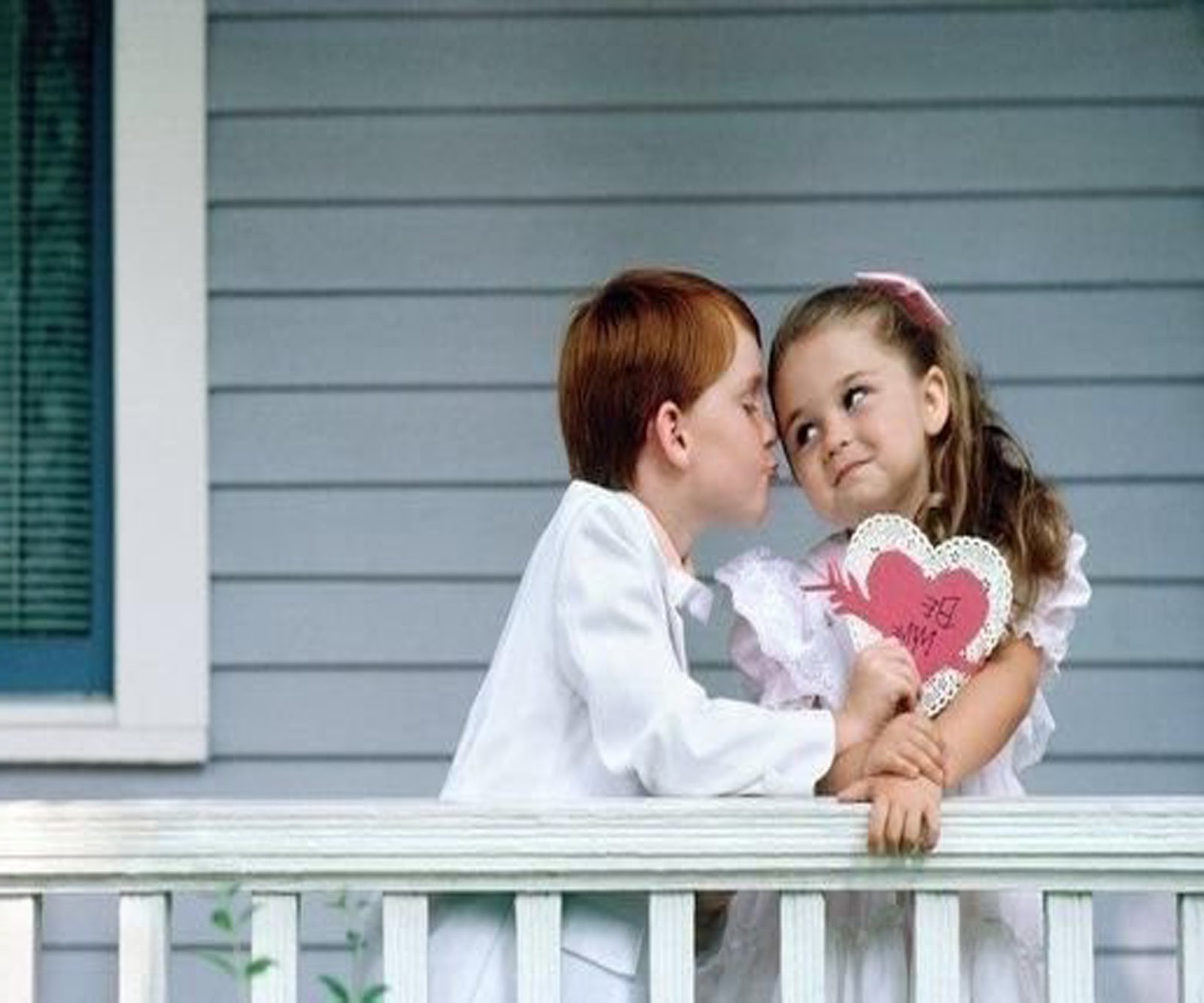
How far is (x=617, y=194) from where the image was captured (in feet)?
20.0

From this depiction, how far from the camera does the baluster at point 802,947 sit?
11.6 ft

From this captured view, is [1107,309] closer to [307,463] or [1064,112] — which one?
[1064,112]

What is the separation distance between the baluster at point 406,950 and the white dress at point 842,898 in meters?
0.43

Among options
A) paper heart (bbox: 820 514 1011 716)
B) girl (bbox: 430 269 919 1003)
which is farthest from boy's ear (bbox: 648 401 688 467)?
paper heart (bbox: 820 514 1011 716)

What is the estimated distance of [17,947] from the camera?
3625 mm

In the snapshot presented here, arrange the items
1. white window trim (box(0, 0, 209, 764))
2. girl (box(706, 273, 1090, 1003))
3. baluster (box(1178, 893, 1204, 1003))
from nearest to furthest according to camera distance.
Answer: baluster (box(1178, 893, 1204, 1003)) < girl (box(706, 273, 1090, 1003)) < white window trim (box(0, 0, 209, 764))

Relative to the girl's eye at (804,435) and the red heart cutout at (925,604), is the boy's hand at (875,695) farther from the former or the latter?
the girl's eye at (804,435)

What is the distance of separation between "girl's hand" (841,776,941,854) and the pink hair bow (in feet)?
1.94

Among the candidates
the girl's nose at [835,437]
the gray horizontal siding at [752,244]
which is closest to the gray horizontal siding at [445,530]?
the gray horizontal siding at [752,244]

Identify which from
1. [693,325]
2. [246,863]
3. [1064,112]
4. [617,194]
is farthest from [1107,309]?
[246,863]

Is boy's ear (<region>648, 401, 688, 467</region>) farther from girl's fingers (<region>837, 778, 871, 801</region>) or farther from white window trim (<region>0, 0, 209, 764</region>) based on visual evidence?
white window trim (<region>0, 0, 209, 764</region>)

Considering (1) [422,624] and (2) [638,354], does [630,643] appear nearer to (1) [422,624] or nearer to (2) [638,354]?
(2) [638,354]

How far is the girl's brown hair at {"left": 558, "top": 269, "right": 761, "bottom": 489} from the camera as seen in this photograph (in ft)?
12.4

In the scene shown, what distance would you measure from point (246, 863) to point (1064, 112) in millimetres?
2994
